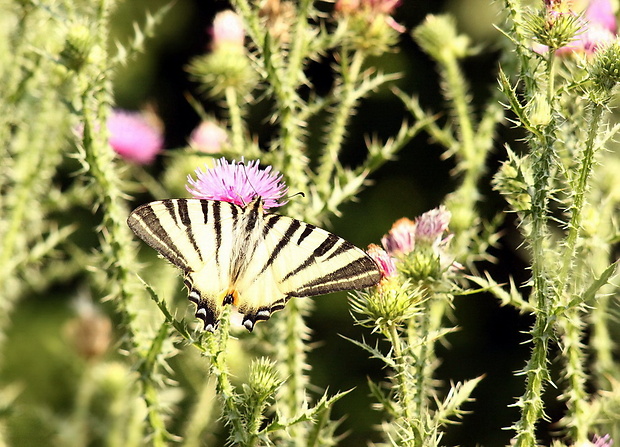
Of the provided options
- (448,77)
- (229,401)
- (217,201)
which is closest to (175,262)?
(217,201)

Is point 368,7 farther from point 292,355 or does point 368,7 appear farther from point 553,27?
point 292,355

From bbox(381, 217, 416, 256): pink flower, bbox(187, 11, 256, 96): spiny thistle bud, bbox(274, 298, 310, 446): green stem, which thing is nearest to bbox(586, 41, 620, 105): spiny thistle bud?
bbox(381, 217, 416, 256): pink flower

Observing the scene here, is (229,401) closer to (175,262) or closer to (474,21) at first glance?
(175,262)

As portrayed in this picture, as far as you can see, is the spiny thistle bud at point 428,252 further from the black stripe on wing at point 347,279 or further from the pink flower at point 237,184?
the pink flower at point 237,184

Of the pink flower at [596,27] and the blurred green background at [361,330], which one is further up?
the blurred green background at [361,330]

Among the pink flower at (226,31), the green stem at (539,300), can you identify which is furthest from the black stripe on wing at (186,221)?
the pink flower at (226,31)

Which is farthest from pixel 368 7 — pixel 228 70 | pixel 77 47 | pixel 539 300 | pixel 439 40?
pixel 539 300
